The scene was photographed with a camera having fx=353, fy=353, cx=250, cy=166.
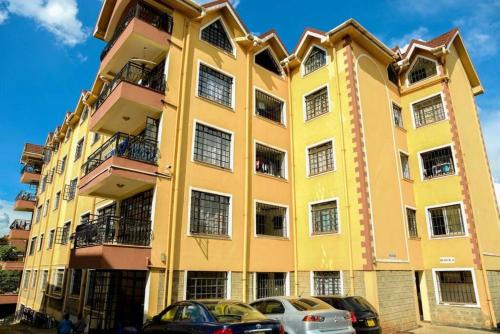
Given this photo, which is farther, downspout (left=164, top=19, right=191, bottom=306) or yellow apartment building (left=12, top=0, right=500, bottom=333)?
yellow apartment building (left=12, top=0, right=500, bottom=333)

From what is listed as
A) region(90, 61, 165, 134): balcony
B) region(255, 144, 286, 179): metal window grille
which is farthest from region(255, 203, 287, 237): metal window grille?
region(90, 61, 165, 134): balcony

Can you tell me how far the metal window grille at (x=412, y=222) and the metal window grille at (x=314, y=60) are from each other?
9117 millimetres

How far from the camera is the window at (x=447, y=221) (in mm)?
17453

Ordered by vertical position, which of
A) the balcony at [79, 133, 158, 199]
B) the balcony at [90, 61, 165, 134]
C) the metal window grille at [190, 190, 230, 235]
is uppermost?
the balcony at [90, 61, 165, 134]

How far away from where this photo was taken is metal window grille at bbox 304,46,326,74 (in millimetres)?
19656

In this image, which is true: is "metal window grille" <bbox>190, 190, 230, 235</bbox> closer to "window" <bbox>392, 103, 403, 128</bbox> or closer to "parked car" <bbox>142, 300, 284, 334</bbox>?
"parked car" <bbox>142, 300, 284, 334</bbox>

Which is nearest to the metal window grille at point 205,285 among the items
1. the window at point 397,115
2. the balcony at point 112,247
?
the balcony at point 112,247

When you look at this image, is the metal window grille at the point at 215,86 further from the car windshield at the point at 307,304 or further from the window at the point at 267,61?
the car windshield at the point at 307,304

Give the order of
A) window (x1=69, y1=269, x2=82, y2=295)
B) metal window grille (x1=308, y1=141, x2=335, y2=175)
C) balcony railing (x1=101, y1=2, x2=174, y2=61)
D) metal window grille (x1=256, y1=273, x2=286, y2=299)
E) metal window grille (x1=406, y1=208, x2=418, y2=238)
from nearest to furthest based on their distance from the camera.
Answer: balcony railing (x1=101, y1=2, x2=174, y2=61) → metal window grille (x1=256, y1=273, x2=286, y2=299) → metal window grille (x1=308, y1=141, x2=335, y2=175) → metal window grille (x1=406, y1=208, x2=418, y2=238) → window (x1=69, y1=269, x2=82, y2=295)

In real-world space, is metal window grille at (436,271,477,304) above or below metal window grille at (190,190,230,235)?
below

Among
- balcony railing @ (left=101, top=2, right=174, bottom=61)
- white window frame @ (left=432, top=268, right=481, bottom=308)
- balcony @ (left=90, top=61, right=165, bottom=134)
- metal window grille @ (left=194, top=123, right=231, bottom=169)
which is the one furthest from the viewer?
white window frame @ (left=432, top=268, right=481, bottom=308)

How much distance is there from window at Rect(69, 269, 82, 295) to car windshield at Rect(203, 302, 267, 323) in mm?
13852

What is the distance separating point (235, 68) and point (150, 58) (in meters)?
4.22

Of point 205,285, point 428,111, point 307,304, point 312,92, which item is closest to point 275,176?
point 312,92
